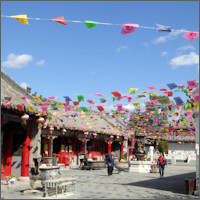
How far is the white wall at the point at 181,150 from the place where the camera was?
44.3m

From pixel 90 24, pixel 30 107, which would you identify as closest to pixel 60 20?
pixel 90 24

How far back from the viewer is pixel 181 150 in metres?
45.0

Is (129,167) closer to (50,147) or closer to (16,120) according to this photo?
(50,147)

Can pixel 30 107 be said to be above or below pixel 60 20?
below

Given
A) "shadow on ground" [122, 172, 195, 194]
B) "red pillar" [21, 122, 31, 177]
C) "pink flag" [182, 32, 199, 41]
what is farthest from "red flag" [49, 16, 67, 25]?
"red pillar" [21, 122, 31, 177]

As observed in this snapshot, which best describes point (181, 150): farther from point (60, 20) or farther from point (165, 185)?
point (60, 20)

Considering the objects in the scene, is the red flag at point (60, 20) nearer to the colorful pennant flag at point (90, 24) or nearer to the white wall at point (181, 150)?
the colorful pennant flag at point (90, 24)

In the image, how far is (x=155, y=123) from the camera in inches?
1996

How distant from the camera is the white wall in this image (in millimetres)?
44344

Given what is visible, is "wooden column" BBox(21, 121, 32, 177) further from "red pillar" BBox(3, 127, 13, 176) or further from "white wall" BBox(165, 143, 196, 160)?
"white wall" BBox(165, 143, 196, 160)

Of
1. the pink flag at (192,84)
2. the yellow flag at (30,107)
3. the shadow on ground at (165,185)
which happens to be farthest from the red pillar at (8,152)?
the pink flag at (192,84)

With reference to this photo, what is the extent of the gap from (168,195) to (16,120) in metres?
7.93

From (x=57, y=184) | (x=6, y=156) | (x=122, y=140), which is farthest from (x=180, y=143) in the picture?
(x=57, y=184)

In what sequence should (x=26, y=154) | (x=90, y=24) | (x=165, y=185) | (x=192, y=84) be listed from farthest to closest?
(x=26, y=154) → (x=165, y=185) → (x=192, y=84) → (x=90, y=24)
